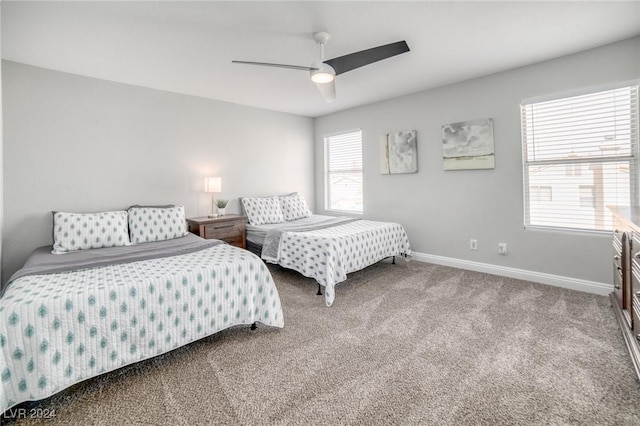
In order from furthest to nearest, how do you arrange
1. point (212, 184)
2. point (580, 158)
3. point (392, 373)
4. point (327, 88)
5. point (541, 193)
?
point (212, 184) < point (541, 193) < point (580, 158) < point (327, 88) < point (392, 373)

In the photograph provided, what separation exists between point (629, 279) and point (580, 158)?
5.03 feet

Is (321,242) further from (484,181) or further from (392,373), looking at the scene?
(484,181)

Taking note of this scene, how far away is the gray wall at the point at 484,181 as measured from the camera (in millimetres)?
3023

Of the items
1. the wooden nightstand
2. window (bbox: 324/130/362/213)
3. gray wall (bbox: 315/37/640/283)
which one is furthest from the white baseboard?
the wooden nightstand

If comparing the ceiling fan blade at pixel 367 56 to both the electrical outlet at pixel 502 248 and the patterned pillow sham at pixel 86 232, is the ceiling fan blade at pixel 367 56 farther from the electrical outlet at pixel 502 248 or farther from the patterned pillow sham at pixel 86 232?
the patterned pillow sham at pixel 86 232

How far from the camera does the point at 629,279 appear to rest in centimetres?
205

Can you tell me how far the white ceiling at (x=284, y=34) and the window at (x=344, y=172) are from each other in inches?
66.4

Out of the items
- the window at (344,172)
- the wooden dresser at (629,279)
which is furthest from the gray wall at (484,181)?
the wooden dresser at (629,279)

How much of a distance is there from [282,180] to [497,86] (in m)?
3.41

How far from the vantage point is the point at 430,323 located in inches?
97.5

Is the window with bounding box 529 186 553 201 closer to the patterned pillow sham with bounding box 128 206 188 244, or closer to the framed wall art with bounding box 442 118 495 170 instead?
the framed wall art with bounding box 442 118 495 170

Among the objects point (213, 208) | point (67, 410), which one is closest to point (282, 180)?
point (213, 208)

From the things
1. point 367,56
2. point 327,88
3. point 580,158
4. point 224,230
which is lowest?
point 224,230
